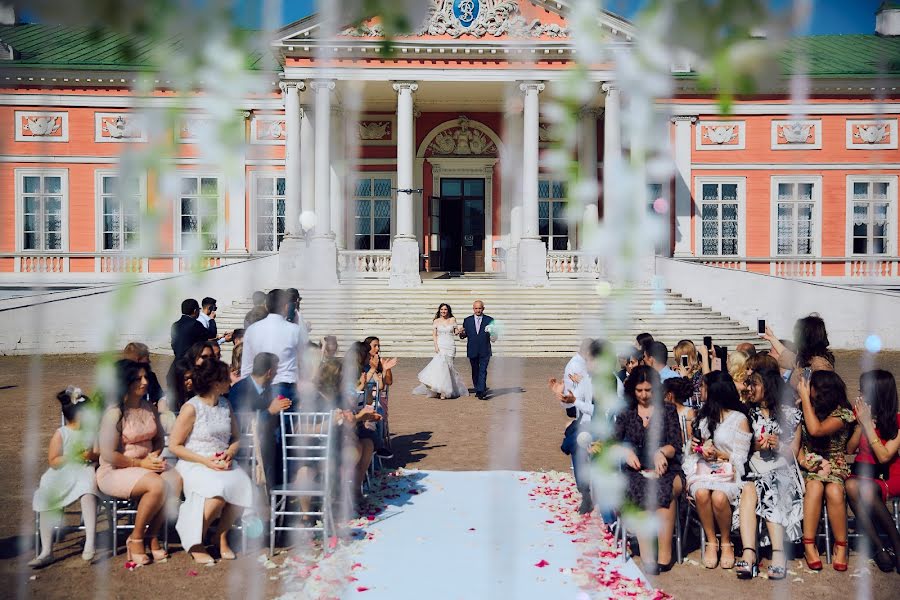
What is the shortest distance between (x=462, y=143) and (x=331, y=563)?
69.8ft

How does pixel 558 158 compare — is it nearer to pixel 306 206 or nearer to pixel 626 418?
pixel 626 418

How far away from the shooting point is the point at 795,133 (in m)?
23.9

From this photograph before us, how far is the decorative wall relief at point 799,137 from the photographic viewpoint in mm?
24125

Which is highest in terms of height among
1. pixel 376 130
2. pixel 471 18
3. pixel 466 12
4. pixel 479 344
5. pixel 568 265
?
pixel 466 12

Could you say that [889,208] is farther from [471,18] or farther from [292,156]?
[292,156]

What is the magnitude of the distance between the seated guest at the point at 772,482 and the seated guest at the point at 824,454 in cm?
8

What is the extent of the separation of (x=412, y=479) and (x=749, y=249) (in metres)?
20.2

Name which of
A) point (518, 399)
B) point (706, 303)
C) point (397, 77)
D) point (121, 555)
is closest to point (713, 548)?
point (121, 555)

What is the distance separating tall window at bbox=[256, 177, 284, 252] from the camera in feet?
82.1

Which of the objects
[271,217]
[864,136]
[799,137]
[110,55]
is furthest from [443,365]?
[864,136]

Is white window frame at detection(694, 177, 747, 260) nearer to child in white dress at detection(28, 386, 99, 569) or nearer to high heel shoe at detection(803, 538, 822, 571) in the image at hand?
high heel shoe at detection(803, 538, 822, 571)

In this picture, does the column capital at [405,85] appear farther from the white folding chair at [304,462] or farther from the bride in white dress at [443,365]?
the white folding chair at [304,462]

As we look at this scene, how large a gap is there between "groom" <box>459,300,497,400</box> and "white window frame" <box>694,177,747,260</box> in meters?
14.3

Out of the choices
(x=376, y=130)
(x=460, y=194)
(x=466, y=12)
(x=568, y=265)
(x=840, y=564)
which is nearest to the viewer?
(x=840, y=564)
